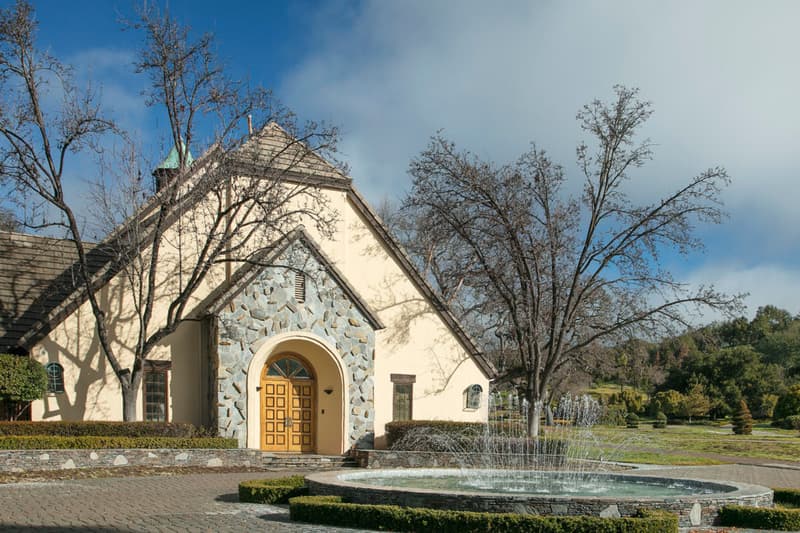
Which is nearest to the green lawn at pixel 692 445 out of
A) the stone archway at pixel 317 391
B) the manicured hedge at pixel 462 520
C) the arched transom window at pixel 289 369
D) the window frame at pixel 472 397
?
the window frame at pixel 472 397

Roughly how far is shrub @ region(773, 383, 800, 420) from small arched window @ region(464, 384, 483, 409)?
99.4 ft

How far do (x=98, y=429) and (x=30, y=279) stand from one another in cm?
576

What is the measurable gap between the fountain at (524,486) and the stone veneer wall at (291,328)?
1970 mm

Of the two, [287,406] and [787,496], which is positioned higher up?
[287,406]

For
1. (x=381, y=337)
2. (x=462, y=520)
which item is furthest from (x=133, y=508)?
(x=381, y=337)

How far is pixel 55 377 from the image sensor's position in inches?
806

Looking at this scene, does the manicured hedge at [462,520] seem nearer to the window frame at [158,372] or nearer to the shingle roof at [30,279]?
the window frame at [158,372]

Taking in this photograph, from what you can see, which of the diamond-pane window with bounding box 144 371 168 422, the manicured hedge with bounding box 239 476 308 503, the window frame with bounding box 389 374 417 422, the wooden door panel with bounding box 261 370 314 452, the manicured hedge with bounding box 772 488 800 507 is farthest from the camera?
A: the window frame with bounding box 389 374 417 422

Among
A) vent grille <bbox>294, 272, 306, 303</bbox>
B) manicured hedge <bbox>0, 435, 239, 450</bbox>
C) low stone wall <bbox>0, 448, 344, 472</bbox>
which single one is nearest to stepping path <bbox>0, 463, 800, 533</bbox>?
low stone wall <bbox>0, 448, 344, 472</bbox>

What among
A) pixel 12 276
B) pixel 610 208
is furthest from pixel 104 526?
pixel 610 208

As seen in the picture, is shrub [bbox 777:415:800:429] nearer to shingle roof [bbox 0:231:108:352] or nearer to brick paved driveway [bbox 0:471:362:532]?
brick paved driveway [bbox 0:471:362:532]

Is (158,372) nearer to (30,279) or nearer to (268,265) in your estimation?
(268,265)

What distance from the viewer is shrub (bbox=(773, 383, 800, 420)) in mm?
48344

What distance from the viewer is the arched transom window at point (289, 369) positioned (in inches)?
926
